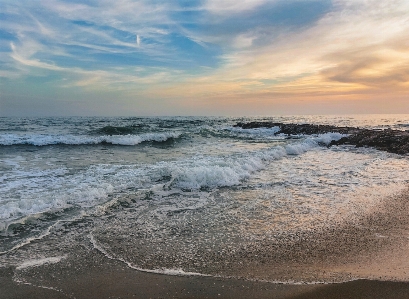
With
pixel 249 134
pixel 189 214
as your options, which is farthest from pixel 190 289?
pixel 249 134

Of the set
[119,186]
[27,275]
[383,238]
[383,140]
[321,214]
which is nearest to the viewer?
[27,275]

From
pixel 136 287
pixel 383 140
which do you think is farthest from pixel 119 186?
pixel 383 140


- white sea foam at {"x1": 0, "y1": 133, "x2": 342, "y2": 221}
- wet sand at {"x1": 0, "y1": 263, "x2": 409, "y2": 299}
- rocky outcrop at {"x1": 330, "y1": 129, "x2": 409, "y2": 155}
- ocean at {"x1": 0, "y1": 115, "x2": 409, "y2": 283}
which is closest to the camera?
wet sand at {"x1": 0, "y1": 263, "x2": 409, "y2": 299}

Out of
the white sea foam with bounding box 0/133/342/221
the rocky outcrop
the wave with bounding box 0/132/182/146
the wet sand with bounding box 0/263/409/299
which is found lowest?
the wet sand with bounding box 0/263/409/299

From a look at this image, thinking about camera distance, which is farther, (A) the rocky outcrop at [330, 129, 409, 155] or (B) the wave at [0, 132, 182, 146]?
(B) the wave at [0, 132, 182, 146]

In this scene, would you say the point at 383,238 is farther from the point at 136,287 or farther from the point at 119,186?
the point at 119,186

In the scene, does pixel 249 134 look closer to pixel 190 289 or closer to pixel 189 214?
pixel 189 214

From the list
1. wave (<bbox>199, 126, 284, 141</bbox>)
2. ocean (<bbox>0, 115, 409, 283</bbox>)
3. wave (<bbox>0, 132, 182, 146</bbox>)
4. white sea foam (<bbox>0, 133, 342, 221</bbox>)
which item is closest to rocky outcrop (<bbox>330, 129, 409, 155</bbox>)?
ocean (<bbox>0, 115, 409, 283</bbox>)

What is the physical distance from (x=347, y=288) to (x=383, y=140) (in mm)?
19306

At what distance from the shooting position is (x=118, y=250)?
4359 millimetres

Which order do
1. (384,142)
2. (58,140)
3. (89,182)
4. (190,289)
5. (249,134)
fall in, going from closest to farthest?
(190,289) < (89,182) < (384,142) < (58,140) < (249,134)

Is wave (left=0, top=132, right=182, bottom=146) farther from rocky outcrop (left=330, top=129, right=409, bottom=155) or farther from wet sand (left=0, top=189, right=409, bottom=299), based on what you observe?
wet sand (left=0, top=189, right=409, bottom=299)

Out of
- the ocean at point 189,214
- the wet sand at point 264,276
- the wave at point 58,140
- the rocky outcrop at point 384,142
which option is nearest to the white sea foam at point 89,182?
the ocean at point 189,214

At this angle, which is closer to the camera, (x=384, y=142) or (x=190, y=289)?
(x=190, y=289)
